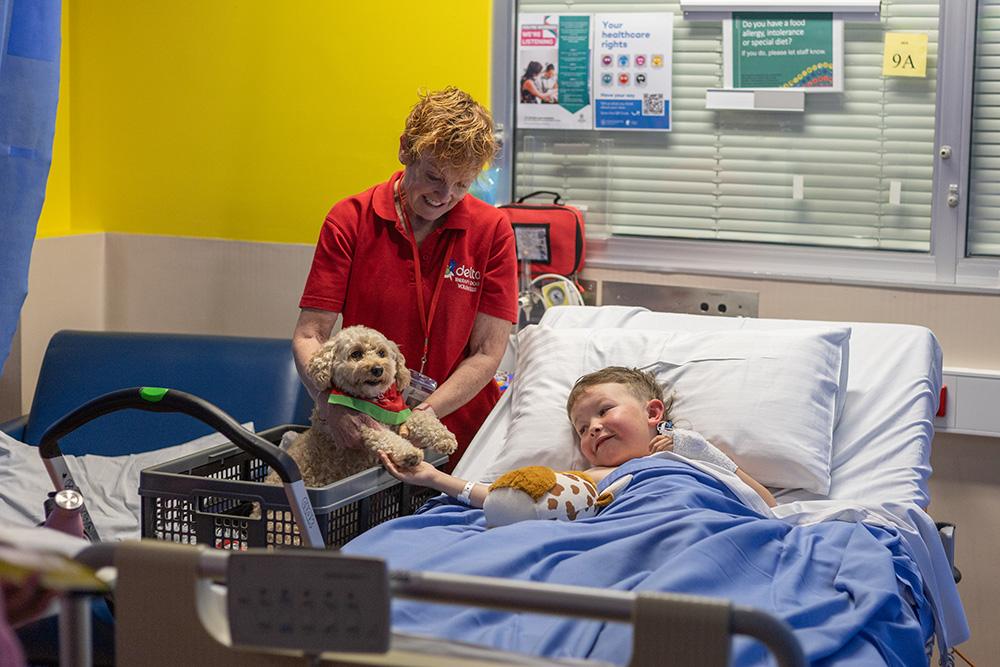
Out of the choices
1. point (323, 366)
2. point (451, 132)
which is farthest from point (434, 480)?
point (451, 132)

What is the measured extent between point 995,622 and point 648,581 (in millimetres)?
1865

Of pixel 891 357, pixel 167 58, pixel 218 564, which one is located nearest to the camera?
pixel 218 564

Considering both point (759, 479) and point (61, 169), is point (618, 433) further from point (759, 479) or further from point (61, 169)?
point (61, 169)

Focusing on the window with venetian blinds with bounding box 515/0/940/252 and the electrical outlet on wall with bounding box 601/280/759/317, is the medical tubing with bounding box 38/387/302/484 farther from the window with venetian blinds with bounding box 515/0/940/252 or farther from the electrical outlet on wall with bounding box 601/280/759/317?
the window with venetian blinds with bounding box 515/0/940/252

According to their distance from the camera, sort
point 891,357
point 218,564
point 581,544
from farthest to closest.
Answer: point 891,357 < point 581,544 < point 218,564

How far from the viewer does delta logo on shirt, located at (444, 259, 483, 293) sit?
249cm

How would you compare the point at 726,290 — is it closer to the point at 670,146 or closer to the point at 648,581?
the point at 670,146

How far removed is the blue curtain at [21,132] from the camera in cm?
244

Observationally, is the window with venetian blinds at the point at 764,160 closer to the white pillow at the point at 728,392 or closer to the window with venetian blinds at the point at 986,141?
the window with venetian blinds at the point at 986,141

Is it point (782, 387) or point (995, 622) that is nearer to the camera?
point (782, 387)

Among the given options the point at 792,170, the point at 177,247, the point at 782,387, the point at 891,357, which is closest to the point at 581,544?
the point at 782,387

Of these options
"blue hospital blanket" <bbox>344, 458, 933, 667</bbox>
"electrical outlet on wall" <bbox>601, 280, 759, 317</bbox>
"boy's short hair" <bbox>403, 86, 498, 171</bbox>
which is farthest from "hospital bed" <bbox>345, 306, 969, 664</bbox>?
Answer: "boy's short hair" <bbox>403, 86, 498, 171</bbox>

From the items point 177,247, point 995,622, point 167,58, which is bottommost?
point 995,622

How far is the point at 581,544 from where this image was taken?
1.82 meters
